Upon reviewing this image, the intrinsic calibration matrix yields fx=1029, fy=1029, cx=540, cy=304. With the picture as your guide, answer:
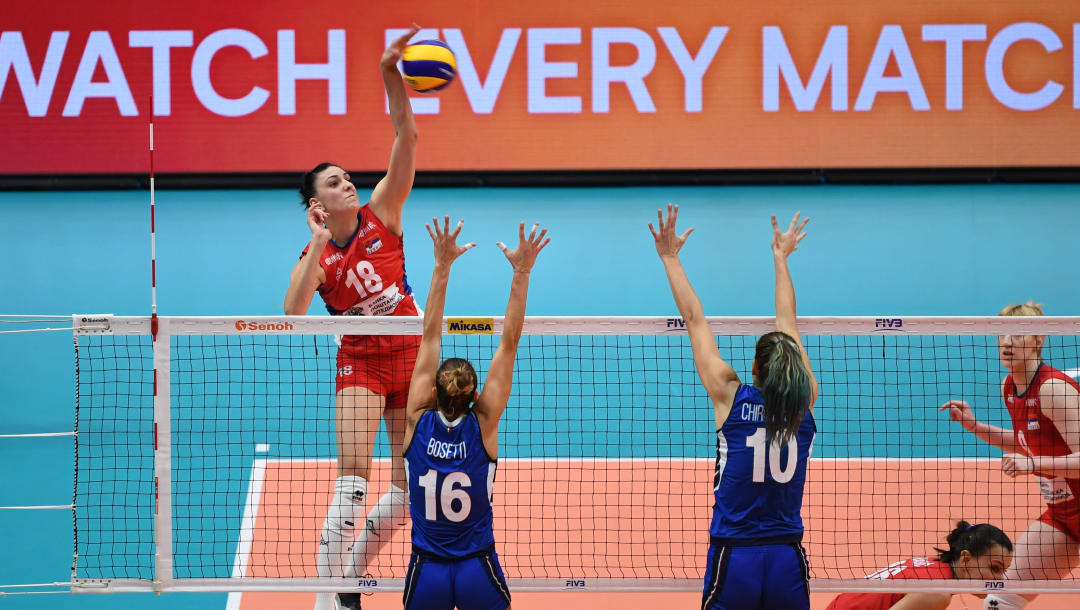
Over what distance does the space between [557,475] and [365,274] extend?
332cm

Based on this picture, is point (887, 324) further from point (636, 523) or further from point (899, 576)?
point (636, 523)

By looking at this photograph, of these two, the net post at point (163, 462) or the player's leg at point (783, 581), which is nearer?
the player's leg at point (783, 581)

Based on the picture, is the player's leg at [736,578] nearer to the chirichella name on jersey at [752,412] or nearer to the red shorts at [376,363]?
the chirichella name on jersey at [752,412]

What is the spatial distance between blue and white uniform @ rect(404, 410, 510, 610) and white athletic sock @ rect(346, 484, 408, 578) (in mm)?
984

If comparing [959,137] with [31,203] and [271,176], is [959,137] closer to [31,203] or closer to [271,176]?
[271,176]

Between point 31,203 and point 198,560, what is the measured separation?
5612mm

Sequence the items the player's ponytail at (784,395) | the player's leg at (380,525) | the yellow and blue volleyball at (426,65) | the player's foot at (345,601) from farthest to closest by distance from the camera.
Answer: the yellow and blue volleyball at (426,65) < the player's foot at (345,601) < the player's leg at (380,525) < the player's ponytail at (784,395)

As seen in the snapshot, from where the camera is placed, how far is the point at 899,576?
550 centimetres

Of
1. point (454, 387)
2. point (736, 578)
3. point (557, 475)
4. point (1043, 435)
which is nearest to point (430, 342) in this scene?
point (454, 387)

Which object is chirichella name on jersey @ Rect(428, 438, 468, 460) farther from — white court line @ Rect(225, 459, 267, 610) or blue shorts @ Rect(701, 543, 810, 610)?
white court line @ Rect(225, 459, 267, 610)

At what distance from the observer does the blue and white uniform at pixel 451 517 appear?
468 centimetres

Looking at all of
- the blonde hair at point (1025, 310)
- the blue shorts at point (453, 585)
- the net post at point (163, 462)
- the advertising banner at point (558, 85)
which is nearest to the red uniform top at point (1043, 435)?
the blonde hair at point (1025, 310)

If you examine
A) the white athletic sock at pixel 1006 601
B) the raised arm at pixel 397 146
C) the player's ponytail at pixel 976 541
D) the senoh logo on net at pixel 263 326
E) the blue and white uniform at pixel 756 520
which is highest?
the raised arm at pixel 397 146

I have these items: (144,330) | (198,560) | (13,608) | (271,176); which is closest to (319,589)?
(144,330)
